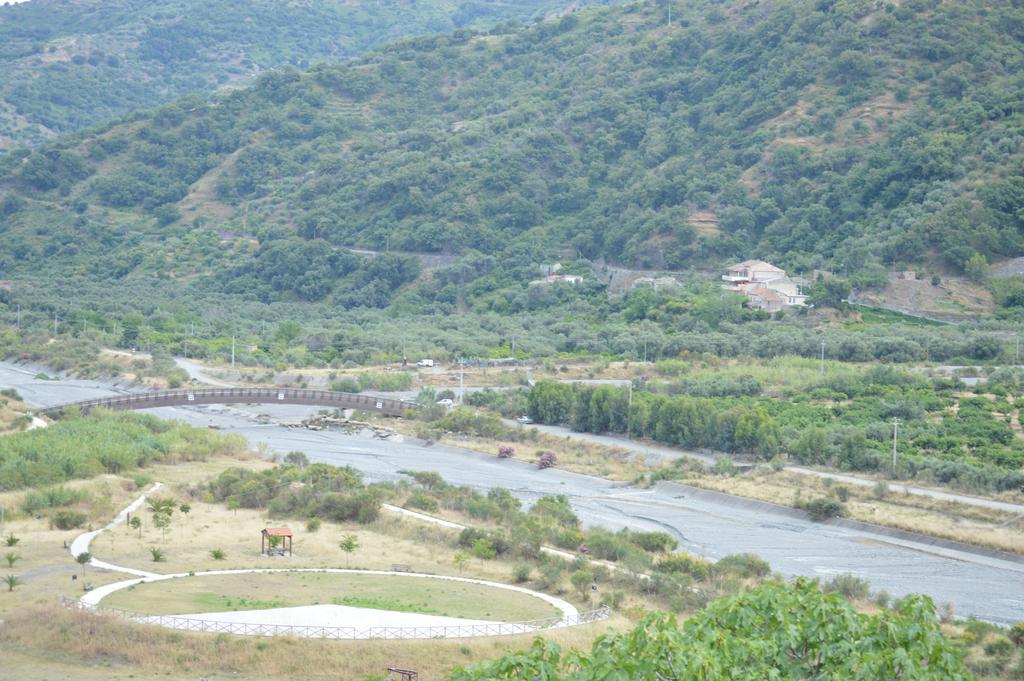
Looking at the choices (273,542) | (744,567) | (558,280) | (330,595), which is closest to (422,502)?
(273,542)

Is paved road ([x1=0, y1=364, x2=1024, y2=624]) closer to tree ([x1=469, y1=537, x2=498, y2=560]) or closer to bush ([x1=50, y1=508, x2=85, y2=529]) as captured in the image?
tree ([x1=469, y1=537, x2=498, y2=560])

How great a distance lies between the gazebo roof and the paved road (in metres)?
12.4

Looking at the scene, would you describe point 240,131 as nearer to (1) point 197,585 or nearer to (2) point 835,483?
(2) point 835,483

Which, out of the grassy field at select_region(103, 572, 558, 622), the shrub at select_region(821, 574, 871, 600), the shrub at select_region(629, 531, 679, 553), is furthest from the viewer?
the shrub at select_region(629, 531, 679, 553)

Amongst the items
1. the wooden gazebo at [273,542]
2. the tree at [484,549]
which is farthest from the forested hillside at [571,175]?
the wooden gazebo at [273,542]

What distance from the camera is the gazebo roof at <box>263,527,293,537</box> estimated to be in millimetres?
45088

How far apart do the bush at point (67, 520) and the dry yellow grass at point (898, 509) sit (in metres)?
25.3

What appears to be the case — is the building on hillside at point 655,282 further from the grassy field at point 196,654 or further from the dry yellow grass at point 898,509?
the grassy field at point 196,654

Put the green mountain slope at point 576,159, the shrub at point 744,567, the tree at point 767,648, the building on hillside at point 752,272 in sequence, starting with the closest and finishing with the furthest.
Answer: the tree at point 767,648, the shrub at point 744,567, the building on hillside at point 752,272, the green mountain slope at point 576,159

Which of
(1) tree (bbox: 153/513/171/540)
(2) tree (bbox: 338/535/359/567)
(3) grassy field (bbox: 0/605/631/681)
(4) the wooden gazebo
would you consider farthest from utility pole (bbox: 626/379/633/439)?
(3) grassy field (bbox: 0/605/631/681)

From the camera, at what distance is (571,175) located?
14475 cm

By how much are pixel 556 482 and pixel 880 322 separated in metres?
39.2

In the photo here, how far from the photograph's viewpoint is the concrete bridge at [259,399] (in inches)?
3086

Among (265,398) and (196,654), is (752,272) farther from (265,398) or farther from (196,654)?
(196,654)
